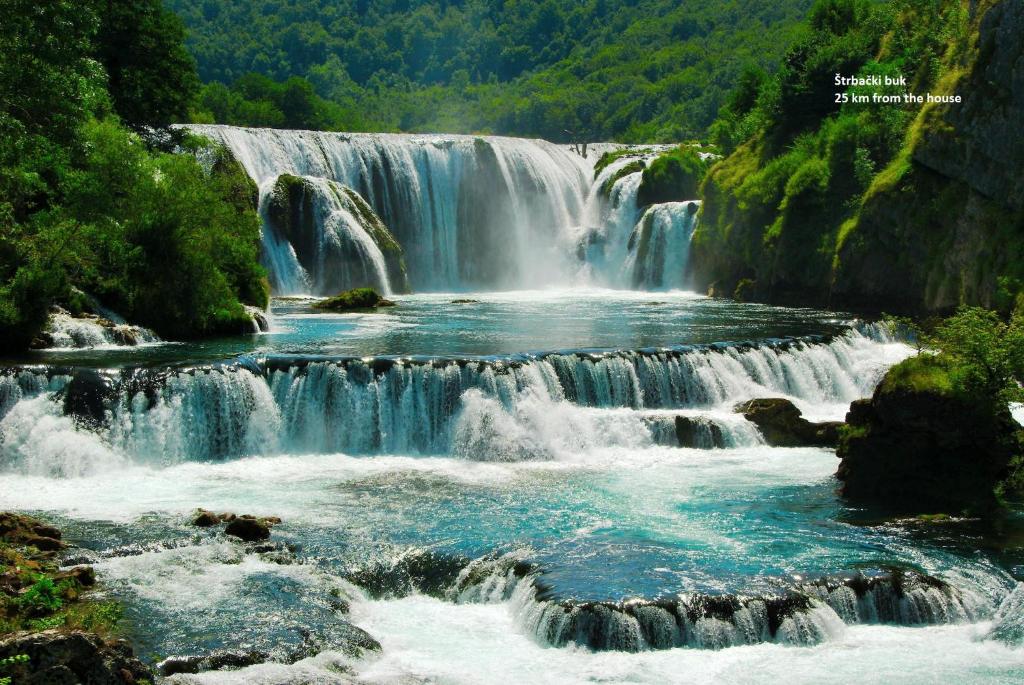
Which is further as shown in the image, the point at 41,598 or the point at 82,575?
the point at 82,575

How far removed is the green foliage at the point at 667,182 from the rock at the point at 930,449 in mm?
38165

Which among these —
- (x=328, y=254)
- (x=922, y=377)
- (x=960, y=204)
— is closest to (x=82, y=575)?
(x=922, y=377)

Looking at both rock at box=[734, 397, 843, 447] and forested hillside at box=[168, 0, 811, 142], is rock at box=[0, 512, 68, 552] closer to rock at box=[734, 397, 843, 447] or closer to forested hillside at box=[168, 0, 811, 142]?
rock at box=[734, 397, 843, 447]

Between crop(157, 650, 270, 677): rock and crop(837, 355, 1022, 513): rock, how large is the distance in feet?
34.5

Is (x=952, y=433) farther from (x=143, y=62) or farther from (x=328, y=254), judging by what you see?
(x=143, y=62)

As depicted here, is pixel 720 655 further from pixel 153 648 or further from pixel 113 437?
pixel 113 437

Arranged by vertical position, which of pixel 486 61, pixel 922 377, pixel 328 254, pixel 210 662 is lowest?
pixel 210 662

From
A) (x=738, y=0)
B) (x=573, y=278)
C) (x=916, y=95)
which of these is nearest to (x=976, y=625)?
(x=916, y=95)

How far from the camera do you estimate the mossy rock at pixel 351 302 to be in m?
38.9

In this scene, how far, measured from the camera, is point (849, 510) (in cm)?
1739

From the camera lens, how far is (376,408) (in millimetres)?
22391

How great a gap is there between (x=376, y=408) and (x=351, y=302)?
17226mm

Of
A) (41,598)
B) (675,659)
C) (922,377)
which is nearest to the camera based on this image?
(41,598)

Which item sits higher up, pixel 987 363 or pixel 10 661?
pixel 987 363
